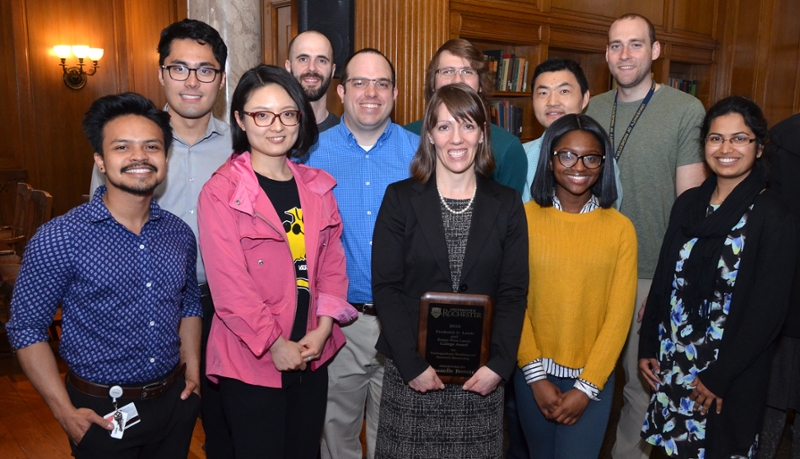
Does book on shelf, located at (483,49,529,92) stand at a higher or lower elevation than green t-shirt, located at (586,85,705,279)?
higher

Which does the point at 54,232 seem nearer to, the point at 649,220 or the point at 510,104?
the point at 649,220

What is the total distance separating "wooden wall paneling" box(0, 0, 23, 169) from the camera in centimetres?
677

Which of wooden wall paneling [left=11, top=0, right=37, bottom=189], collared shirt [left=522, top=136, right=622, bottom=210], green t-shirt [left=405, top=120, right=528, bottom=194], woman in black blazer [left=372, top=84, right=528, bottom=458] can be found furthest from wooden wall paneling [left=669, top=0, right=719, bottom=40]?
wooden wall paneling [left=11, top=0, right=37, bottom=189]

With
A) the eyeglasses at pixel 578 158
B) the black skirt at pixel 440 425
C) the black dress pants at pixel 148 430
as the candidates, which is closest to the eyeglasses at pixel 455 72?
the eyeglasses at pixel 578 158

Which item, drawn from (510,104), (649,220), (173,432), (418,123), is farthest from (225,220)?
(510,104)

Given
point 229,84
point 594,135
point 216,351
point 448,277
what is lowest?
point 216,351

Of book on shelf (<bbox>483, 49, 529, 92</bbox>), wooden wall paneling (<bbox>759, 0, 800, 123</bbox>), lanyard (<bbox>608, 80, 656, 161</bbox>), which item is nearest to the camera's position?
lanyard (<bbox>608, 80, 656, 161</bbox>)

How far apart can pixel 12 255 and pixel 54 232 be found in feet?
14.0

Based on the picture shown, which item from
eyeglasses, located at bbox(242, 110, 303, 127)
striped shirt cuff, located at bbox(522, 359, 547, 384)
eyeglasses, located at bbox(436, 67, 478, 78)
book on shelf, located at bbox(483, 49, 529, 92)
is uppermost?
book on shelf, located at bbox(483, 49, 529, 92)

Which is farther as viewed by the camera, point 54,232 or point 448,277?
point 448,277

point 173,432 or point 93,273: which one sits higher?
point 93,273

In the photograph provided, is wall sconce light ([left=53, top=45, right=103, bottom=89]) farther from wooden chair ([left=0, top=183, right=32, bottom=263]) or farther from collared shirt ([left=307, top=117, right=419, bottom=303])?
collared shirt ([left=307, top=117, right=419, bottom=303])

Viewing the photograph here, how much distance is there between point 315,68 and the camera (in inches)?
121

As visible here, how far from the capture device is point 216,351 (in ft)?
6.60
